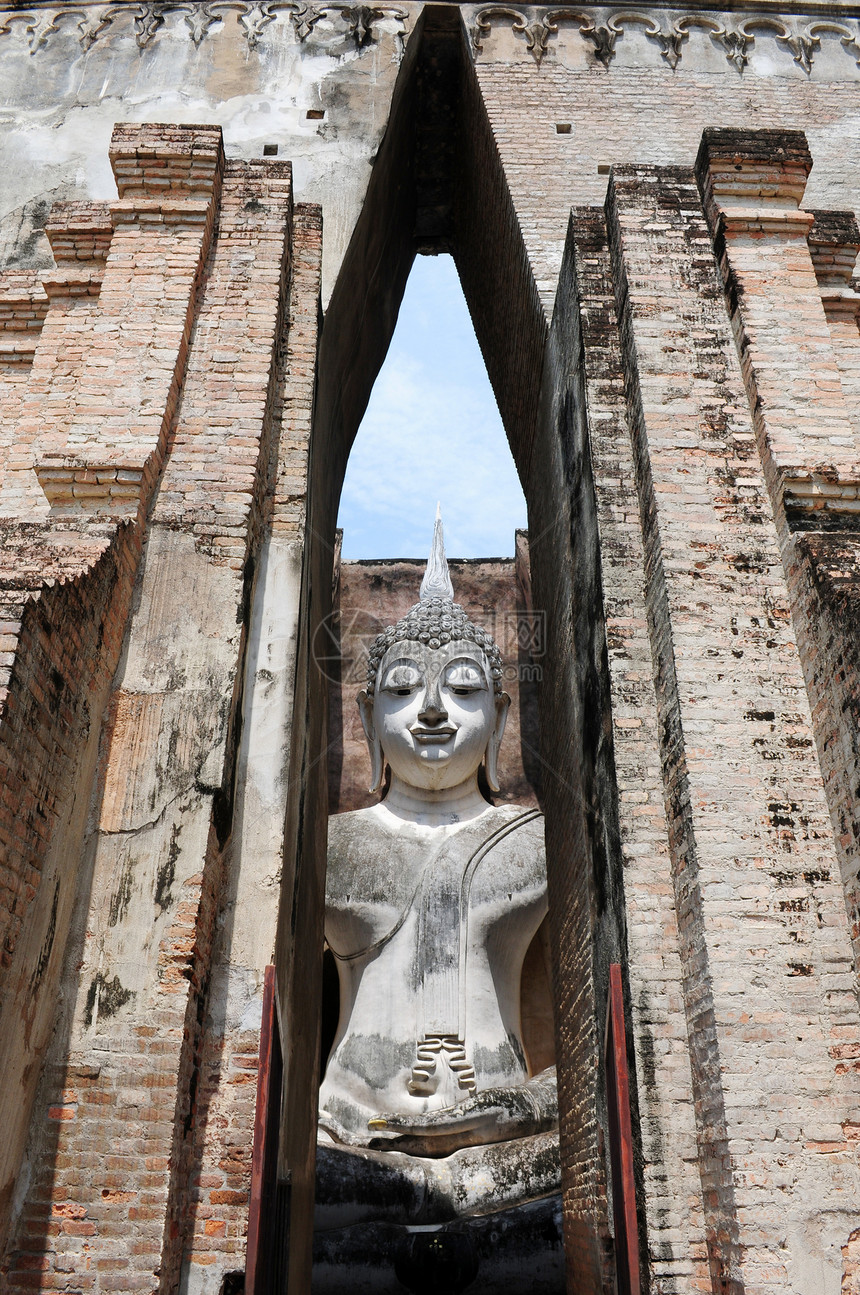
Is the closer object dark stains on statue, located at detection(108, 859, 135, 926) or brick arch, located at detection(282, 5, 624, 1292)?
dark stains on statue, located at detection(108, 859, 135, 926)

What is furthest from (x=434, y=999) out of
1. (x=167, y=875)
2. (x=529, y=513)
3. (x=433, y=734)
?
(x=167, y=875)

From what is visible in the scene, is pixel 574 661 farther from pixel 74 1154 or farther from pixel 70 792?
pixel 74 1154

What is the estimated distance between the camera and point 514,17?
8359mm

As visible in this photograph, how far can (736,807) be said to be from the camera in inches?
161

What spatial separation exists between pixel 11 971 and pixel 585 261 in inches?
169

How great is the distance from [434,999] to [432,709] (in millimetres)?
2204

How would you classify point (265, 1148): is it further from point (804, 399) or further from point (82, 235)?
point (82, 235)

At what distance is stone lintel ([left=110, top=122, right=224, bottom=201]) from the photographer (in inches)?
227

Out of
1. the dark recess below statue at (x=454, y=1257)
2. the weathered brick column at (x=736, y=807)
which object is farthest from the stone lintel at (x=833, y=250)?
the dark recess below statue at (x=454, y=1257)

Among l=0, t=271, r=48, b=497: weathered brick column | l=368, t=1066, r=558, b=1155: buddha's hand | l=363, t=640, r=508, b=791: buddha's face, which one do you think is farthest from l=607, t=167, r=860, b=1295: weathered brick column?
l=363, t=640, r=508, b=791: buddha's face

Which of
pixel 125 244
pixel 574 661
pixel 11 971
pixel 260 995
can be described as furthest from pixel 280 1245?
pixel 125 244

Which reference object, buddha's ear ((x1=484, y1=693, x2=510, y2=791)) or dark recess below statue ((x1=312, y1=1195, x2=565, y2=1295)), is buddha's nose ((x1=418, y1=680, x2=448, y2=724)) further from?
dark recess below statue ((x1=312, y1=1195, x2=565, y2=1295))

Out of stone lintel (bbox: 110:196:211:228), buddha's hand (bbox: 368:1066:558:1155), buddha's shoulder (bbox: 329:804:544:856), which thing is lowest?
buddha's hand (bbox: 368:1066:558:1155)

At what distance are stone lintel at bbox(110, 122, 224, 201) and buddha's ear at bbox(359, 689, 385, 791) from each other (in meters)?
4.73
